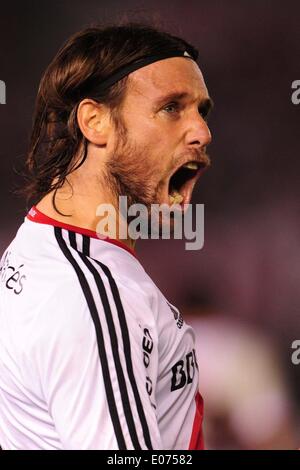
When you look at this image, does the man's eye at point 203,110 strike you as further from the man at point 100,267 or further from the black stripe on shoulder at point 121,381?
the black stripe on shoulder at point 121,381

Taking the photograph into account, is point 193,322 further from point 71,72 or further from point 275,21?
point 71,72

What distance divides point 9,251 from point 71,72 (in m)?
0.40

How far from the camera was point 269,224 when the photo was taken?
12.6 ft

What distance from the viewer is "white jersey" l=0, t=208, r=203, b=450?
3.67 ft

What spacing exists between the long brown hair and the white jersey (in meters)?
0.18

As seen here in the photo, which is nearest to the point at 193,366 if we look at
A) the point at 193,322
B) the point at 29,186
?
the point at 29,186

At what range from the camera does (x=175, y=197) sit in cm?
162

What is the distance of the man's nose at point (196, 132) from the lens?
1475 millimetres

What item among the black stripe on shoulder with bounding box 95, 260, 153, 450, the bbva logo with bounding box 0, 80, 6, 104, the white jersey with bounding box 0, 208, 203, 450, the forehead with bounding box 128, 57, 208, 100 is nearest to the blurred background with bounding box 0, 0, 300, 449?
the bbva logo with bounding box 0, 80, 6, 104

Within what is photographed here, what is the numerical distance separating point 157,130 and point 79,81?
0.70 feet

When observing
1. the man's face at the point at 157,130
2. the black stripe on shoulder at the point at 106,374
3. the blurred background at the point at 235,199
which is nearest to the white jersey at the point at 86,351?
the black stripe on shoulder at the point at 106,374

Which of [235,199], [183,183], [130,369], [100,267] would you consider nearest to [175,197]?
[183,183]

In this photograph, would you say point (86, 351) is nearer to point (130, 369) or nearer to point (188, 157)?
point (130, 369)
